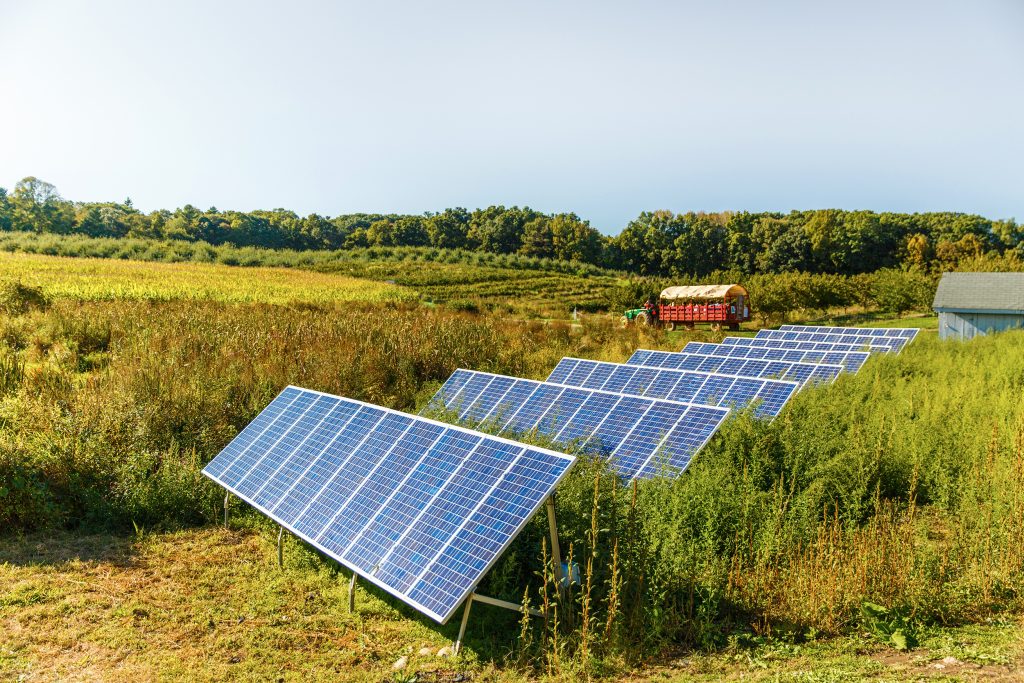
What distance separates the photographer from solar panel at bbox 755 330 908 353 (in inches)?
810

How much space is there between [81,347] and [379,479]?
13204 millimetres

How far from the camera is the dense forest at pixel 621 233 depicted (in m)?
93.7

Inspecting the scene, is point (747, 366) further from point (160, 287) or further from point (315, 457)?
point (160, 287)

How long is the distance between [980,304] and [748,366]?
1034 inches

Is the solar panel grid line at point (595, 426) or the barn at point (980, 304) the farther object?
the barn at point (980, 304)

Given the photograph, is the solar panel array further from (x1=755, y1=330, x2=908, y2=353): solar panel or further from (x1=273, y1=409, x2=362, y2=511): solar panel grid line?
(x1=273, y1=409, x2=362, y2=511): solar panel grid line

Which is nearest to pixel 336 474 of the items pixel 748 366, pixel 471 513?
pixel 471 513

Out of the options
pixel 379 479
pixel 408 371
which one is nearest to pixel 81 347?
pixel 408 371

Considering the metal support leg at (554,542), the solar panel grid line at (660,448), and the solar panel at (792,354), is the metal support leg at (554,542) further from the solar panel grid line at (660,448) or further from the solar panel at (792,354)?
the solar panel at (792,354)

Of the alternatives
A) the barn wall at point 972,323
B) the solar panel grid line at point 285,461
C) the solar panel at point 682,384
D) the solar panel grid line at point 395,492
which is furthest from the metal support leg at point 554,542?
the barn wall at point 972,323

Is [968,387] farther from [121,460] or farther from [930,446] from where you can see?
[121,460]

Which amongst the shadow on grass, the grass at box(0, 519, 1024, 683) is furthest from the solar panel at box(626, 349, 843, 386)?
the shadow on grass

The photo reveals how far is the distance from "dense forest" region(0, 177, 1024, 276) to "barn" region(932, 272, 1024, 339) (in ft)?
159

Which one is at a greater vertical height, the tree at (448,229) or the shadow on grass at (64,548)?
the tree at (448,229)
